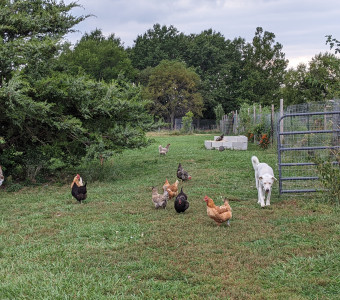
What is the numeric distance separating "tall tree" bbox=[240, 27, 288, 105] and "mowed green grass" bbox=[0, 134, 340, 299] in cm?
5557

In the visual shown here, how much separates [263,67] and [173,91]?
60.0 feet

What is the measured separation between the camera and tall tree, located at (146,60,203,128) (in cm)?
5734

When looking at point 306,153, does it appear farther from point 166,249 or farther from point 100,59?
point 100,59

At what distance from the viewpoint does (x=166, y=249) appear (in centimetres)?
505

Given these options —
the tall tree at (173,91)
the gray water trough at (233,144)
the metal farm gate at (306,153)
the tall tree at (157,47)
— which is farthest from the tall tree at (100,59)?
the metal farm gate at (306,153)

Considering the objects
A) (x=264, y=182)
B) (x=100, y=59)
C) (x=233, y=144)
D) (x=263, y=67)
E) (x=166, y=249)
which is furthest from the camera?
(x=263, y=67)

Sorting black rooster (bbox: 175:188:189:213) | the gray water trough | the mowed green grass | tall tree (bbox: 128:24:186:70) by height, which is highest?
tall tree (bbox: 128:24:186:70)

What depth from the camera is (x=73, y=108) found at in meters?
11.5

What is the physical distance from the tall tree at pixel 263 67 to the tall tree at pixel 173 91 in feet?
29.3

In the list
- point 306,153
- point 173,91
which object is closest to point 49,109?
point 306,153

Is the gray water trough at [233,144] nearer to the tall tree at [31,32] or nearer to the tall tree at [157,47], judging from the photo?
the tall tree at [31,32]

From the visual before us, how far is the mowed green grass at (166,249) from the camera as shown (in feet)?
12.7

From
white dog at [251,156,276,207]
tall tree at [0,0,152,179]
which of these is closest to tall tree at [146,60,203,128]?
tall tree at [0,0,152,179]

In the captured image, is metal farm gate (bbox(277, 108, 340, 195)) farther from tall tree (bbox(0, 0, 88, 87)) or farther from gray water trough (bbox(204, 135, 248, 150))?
gray water trough (bbox(204, 135, 248, 150))
